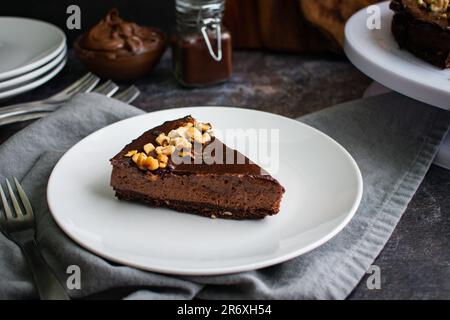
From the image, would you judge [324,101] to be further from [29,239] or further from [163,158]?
[29,239]

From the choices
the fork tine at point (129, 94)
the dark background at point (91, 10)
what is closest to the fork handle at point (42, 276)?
the fork tine at point (129, 94)

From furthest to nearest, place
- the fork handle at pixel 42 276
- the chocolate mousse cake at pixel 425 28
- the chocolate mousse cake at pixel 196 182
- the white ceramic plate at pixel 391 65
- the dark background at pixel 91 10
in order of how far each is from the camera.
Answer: the dark background at pixel 91 10, the chocolate mousse cake at pixel 425 28, the white ceramic plate at pixel 391 65, the chocolate mousse cake at pixel 196 182, the fork handle at pixel 42 276

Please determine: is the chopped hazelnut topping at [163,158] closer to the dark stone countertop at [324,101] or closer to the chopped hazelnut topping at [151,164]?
the chopped hazelnut topping at [151,164]

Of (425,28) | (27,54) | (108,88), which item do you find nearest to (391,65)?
(425,28)

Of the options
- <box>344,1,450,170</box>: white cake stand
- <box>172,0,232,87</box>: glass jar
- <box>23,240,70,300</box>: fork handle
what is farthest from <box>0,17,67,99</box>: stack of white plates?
<box>344,1,450,170</box>: white cake stand

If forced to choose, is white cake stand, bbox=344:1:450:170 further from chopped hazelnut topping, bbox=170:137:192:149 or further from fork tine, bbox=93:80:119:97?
fork tine, bbox=93:80:119:97

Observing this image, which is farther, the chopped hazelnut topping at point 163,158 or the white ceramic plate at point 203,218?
the chopped hazelnut topping at point 163,158
